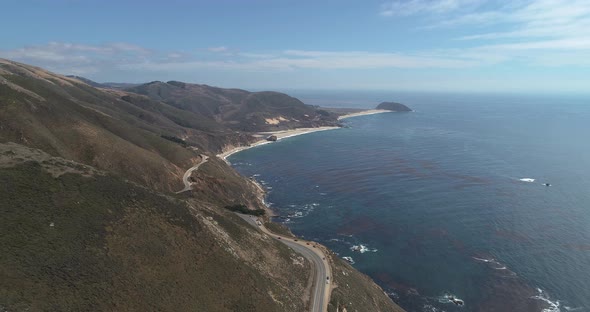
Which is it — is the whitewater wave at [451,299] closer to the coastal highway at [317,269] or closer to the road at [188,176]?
the coastal highway at [317,269]

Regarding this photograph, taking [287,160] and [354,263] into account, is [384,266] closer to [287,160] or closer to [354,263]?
[354,263]

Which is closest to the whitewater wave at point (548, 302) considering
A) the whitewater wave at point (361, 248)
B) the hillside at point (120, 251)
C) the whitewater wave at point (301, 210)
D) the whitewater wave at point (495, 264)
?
the whitewater wave at point (495, 264)

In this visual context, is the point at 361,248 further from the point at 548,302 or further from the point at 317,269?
the point at 548,302

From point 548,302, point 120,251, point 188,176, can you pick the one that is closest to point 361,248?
point 548,302

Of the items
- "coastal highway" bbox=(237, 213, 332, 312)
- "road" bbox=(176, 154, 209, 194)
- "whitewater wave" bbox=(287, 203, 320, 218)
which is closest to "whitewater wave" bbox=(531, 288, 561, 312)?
"coastal highway" bbox=(237, 213, 332, 312)

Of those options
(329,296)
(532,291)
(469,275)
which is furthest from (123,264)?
(532,291)

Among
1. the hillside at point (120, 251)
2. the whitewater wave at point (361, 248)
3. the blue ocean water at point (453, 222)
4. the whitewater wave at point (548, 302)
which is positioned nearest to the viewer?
the hillside at point (120, 251)

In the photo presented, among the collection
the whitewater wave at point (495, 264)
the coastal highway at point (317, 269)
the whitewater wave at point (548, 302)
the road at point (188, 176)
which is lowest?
the whitewater wave at point (548, 302)

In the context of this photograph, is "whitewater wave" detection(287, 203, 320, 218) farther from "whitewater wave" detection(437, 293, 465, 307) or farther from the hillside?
"whitewater wave" detection(437, 293, 465, 307)
